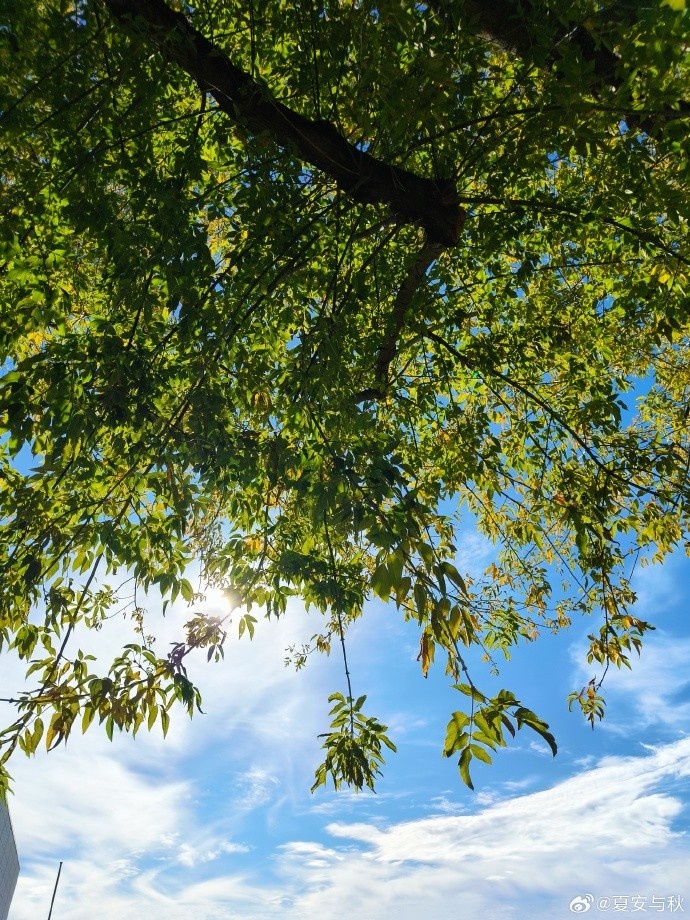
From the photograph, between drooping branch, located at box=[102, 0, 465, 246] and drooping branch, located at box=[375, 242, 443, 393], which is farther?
drooping branch, located at box=[375, 242, 443, 393]

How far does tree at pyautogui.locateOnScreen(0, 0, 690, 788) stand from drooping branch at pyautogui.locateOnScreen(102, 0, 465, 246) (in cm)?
2

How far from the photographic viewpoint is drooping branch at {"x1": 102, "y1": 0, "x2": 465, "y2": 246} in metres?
3.98

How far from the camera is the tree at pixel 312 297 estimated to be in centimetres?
329

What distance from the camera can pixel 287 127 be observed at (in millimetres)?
4207

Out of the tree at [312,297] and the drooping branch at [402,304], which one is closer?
the tree at [312,297]

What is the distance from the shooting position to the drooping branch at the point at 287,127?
3984 millimetres

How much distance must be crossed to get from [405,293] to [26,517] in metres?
3.30

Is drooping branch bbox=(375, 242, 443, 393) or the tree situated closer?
the tree

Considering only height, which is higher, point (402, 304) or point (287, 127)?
point (402, 304)

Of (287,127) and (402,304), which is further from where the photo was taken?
(402,304)

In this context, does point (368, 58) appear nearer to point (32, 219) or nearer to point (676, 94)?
point (676, 94)

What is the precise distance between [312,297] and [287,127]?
5.52ft

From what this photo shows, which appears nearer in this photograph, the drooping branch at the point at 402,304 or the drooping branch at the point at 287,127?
the drooping branch at the point at 287,127

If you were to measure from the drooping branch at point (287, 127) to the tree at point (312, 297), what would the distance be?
0.02 meters
